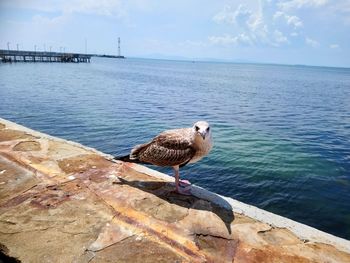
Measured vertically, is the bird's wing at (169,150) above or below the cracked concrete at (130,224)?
above

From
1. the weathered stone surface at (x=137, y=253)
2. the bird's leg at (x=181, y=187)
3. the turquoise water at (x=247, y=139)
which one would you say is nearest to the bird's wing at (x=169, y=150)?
the bird's leg at (x=181, y=187)

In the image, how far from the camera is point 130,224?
4551mm

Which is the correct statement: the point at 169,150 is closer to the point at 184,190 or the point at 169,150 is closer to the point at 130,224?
the point at 184,190

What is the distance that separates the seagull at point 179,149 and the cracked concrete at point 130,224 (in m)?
0.43

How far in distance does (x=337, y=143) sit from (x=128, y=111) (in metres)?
15.2

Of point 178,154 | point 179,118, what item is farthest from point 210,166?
point 179,118

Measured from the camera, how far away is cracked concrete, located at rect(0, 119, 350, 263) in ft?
13.0

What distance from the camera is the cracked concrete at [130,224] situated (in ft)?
13.0

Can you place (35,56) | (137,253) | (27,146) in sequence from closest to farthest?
(137,253) < (27,146) < (35,56)

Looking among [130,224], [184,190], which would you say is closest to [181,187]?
[184,190]

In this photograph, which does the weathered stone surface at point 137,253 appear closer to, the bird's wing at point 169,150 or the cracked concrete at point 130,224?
the cracked concrete at point 130,224

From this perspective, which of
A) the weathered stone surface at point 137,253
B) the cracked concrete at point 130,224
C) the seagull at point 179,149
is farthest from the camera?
the seagull at point 179,149

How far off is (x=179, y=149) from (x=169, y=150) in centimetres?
22

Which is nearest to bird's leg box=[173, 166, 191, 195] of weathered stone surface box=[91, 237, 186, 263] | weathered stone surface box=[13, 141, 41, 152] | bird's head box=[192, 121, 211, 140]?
bird's head box=[192, 121, 211, 140]
